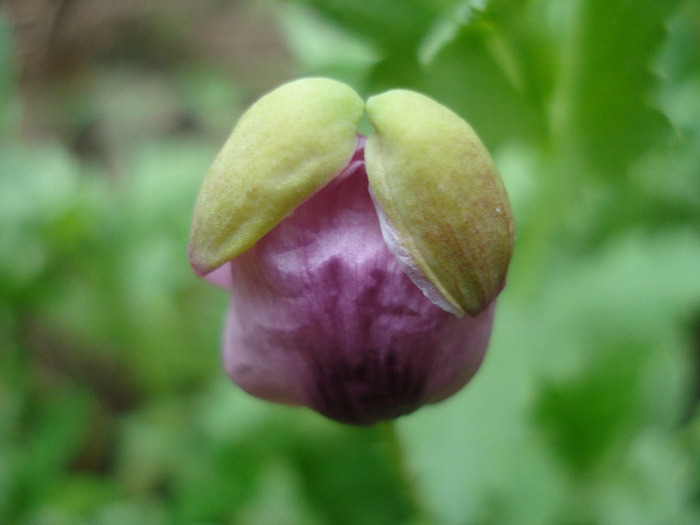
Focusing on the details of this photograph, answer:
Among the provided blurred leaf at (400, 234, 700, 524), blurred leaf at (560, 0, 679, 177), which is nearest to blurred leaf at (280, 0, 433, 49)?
blurred leaf at (560, 0, 679, 177)

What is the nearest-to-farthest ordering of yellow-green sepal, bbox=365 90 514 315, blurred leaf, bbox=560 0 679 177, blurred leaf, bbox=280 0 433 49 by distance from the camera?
yellow-green sepal, bbox=365 90 514 315 < blurred leaf, bbox=560 0 679 177 < blurred leaf, bbox=280 0 433 49

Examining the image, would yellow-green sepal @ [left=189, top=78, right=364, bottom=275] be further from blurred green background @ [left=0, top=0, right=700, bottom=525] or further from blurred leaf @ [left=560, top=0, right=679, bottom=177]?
blurred leaf @ [left=560, top=0, right=679, bottom=177]

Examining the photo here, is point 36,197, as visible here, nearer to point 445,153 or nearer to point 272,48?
point 445,153

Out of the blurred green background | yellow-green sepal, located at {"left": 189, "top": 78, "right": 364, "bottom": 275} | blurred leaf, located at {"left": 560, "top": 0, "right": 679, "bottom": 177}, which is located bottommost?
the blurred green background

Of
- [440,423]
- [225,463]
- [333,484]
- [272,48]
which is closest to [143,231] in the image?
[225,463]

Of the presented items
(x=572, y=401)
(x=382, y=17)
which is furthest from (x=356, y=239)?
(x=572, y=401)

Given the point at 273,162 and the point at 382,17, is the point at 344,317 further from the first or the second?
the point at 382,17

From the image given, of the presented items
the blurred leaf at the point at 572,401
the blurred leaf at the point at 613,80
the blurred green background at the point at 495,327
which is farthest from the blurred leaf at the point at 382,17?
the blurred leaf at the point at 572,401
